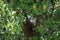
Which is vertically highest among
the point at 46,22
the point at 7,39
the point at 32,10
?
the point at 32,10

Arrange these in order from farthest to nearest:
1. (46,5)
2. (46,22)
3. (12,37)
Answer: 1. (12,37)
2. (46,22)
3. (46,5)

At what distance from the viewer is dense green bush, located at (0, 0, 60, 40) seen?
3.36 m

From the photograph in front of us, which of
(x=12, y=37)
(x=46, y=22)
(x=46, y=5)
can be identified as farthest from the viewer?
(x=12, y=37)

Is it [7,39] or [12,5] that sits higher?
[12,5]

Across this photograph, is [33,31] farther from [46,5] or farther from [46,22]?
[46,5]

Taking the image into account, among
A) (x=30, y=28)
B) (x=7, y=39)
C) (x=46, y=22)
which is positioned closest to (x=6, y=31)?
(x=7, y=39)

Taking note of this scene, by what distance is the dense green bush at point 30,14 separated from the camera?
336 cm

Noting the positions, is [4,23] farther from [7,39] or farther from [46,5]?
[46,5]

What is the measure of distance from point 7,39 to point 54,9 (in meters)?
1.31

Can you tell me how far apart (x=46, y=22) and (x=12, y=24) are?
2.68 feet

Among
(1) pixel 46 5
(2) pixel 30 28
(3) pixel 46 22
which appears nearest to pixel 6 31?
(2) pixel 30 28

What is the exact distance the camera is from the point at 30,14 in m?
3.75

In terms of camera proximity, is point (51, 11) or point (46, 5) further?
point (51, 11)

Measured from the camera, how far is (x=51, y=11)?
13.4ft
